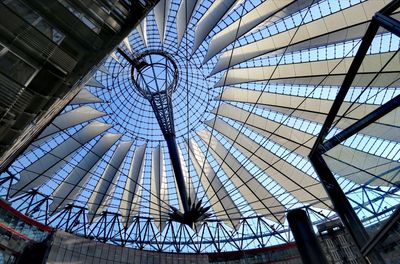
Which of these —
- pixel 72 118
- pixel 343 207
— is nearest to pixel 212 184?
pixel 72 118

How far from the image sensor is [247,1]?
22.0 meters

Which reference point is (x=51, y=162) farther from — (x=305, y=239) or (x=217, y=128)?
(x=305, y=239)

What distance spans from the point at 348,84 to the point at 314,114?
1099 centimetres

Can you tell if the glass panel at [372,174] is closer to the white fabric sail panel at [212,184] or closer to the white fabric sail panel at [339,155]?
the white fabric sail panel at [339,155]

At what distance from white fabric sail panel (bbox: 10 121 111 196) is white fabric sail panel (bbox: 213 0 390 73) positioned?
1269 cm

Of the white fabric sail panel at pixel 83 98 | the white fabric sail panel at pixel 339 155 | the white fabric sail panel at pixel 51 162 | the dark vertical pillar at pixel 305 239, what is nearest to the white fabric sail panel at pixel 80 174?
the white fabric sail panel at pixel 51 162

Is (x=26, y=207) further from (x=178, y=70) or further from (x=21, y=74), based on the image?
(x=21, y=74)

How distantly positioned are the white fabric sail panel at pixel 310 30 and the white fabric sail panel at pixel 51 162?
1269 cm

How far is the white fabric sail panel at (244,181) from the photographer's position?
30922 millimetres

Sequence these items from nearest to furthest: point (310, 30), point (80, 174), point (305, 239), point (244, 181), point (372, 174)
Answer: point (372, 174) < point (305, 239) < point (310, 30) < point (80, 174) < point (244, 181)

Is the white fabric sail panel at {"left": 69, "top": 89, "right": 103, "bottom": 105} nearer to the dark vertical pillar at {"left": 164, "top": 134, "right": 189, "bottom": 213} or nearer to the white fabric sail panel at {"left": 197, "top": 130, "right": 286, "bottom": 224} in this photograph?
the dark vertical pillar at {"left": 164, "top": 134, "right": 189, "bottom": 213}

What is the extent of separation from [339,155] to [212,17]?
1155 cm

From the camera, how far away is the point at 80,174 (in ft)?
95.9

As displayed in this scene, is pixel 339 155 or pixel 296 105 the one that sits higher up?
pixel 296 105
